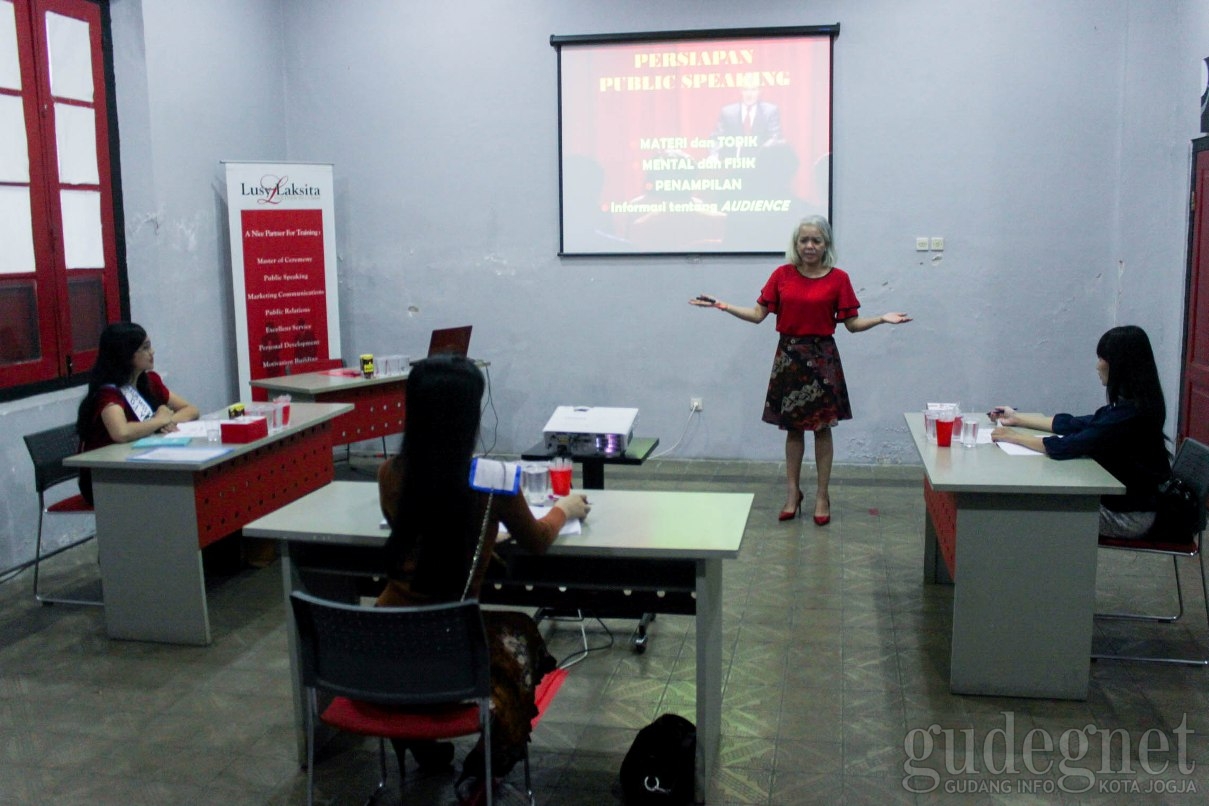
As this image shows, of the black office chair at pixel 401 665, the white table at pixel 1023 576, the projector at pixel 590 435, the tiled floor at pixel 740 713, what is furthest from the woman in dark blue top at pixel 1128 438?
the black office chair at pixel 401 665

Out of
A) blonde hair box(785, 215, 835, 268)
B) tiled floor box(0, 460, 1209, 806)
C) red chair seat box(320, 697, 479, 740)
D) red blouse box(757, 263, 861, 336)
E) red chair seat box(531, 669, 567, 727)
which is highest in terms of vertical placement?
blonde hair box(785, 215, 835, 268)

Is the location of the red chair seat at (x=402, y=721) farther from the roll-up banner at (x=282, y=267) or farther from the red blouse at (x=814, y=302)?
the roll-up banner at (x=282, y=267)

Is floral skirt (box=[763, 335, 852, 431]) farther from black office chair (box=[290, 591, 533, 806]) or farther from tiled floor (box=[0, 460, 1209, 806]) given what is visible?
black office chair (box=[290, 591, 533, 806])

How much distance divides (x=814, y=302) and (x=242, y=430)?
2719 millimetres

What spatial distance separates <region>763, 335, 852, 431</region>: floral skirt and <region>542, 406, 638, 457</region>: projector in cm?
138

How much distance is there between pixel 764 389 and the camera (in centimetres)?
700

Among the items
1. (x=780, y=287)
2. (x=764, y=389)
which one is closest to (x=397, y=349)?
(x=764, y=389)

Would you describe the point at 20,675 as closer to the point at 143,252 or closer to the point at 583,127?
the point at 143,252

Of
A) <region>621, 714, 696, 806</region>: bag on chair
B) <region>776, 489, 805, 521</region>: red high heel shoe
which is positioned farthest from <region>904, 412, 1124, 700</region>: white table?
<region>776, 489, 805, 521</region>: red high heel shoe

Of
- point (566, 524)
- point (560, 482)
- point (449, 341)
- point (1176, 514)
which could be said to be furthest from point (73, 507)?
point (1176, 514)

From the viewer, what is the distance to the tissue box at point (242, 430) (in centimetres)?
416

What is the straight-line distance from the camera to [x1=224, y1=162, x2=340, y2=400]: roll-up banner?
258 inches

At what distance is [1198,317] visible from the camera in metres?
5.85

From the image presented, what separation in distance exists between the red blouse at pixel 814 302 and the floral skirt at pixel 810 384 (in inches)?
2.3
